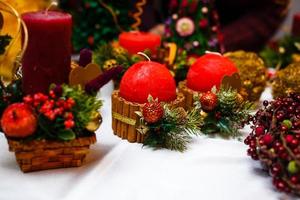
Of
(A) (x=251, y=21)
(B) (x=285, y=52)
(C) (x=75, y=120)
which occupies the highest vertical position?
(C) (x=75, y=120)

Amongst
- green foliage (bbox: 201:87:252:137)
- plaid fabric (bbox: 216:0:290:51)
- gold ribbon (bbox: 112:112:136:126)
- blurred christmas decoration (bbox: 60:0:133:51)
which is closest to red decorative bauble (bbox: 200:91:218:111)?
green foliage (bbox: 201:87:252:137)

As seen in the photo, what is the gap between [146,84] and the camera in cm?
82

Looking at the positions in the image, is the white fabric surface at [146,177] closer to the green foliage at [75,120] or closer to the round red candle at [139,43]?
the green foliage at [75,120]

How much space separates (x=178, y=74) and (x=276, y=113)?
0.38 meters

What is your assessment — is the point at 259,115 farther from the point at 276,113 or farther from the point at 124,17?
the point at 124,17

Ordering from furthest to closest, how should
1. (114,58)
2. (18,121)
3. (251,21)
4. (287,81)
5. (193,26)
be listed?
(251,21) → (193,26) → (114,58) → (287,81) → (18,121)

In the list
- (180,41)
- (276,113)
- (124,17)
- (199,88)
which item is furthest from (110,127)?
(124,17)

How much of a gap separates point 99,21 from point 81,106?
96cm

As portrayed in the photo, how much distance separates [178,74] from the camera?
3.67ft

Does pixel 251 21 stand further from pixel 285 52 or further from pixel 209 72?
pixel 209 72

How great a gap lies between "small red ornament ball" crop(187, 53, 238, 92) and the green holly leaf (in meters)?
→ 0.33

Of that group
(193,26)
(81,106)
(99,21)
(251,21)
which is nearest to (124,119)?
Result: (81,106)

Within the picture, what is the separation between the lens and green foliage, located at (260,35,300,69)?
1.33 metres

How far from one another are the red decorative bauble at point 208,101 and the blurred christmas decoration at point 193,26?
512 millimetres
